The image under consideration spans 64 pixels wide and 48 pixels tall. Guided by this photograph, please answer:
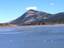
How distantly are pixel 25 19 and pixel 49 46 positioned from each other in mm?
2997

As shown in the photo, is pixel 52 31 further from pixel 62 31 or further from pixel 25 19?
pixel 25 19

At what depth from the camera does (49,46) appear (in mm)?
7457

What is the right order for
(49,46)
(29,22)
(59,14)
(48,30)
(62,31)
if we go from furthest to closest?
(48,30), (62,31), (29,22), (59,14), (49,46)

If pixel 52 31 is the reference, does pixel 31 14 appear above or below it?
above

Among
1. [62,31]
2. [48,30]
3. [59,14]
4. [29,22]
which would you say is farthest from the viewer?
[48,30]

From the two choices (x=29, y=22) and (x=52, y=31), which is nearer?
(x=29, y=22)

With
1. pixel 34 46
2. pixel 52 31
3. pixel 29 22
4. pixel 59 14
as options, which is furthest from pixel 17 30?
pixel 34 46

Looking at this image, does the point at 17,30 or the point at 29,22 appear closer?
the point at 29,22

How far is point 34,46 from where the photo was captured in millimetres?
7570

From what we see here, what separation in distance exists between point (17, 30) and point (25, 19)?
3.79 meters

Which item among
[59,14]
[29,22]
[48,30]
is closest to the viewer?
[59,14]

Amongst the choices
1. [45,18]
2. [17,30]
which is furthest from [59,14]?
[17,30]

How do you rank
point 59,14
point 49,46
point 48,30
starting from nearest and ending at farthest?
point 49,46 → point 59,14 → point 48,30

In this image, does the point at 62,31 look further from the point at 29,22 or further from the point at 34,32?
the point at 29,22
